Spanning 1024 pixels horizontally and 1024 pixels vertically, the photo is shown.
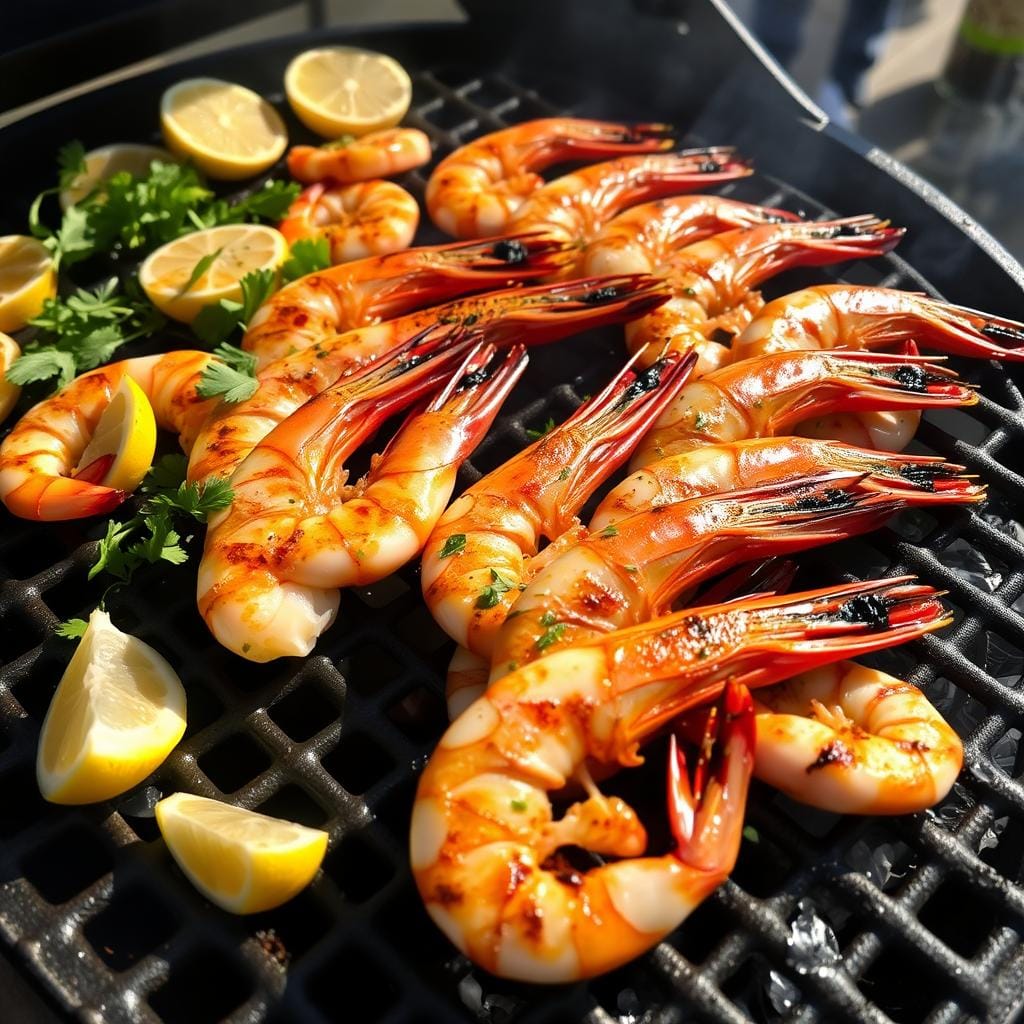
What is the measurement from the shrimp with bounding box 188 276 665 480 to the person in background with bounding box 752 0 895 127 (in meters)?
4.53

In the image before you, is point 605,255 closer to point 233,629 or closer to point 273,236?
point 273,236

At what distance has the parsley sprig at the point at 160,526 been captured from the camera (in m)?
3.20

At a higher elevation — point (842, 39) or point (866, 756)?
point (866, 756)

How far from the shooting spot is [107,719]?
2.78 m

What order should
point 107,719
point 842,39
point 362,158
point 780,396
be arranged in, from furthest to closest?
point 842,39 < point 362,158 < point 780,396 < point 107,719

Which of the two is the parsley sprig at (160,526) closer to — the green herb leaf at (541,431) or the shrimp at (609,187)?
the green herb leaf at (541,431)

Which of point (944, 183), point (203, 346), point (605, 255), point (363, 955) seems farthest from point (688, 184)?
Result: point (944, 183)

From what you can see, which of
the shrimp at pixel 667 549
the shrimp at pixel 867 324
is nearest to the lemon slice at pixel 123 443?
the shrimp at pixel 667 549

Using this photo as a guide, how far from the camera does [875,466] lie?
10.2 feet

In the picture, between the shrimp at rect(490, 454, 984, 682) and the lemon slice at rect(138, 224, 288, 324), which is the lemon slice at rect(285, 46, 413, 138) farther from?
the shrimp at rect(490, 454, 984, 682)

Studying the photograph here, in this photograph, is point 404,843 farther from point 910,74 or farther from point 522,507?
point 910,74

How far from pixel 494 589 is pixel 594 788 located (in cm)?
61

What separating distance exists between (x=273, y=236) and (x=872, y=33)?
5.18 metres

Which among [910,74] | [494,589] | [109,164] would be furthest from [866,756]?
[910,74]
